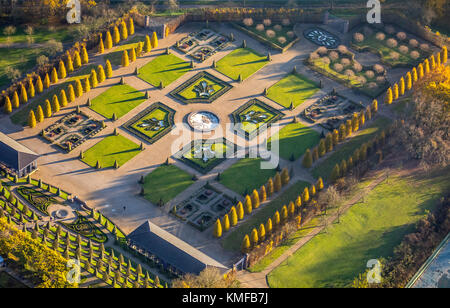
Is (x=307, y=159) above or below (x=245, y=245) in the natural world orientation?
above

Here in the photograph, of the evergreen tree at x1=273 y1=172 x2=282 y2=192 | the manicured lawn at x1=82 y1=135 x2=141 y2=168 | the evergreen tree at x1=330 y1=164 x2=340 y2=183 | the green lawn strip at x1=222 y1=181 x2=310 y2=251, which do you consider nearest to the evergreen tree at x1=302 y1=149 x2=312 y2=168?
the green lawn strip at x1=222 y1=181 x2=310 y2=251

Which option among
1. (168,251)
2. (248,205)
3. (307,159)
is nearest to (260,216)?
(248,205)

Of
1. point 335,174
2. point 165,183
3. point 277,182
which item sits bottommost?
point 165,183

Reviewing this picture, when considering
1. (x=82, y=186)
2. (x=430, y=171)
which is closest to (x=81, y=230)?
(x=82, y=186)

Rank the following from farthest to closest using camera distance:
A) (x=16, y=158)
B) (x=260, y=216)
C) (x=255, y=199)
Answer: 1. (x=16, y=158)
2. (x=260, y=216)
3. (x=255, y=199)

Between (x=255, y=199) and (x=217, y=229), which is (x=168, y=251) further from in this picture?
(x=255, y=199)

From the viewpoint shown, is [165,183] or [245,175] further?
[245,175]

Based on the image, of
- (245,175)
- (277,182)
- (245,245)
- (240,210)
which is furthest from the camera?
(245,175)
